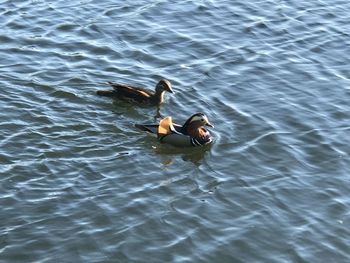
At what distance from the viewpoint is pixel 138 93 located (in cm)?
1702

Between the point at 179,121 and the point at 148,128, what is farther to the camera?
the point at 179,121

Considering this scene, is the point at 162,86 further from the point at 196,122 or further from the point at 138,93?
the point at 196,122

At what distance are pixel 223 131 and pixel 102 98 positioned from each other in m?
2.57

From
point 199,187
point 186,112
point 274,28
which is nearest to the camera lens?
point 199,187

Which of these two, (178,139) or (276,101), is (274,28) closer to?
(276,101)

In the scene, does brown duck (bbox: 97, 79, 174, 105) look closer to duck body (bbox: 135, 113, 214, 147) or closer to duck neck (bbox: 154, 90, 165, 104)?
duck neck (bbox: 154, 90, 165, 104)

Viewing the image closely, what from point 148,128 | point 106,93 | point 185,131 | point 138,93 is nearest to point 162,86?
point 138,93

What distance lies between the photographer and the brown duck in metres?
16.9

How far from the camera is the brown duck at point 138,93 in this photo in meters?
16.9

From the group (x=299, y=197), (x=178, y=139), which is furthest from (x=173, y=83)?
(x=299, y=197)

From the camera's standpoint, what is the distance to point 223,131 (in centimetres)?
1633

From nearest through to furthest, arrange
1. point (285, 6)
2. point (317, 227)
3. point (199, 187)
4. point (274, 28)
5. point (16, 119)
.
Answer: point (317, 227), point (199, 187), point (16, 119), point (274, 28), point (285, 6)

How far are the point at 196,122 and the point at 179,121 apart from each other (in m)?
1.10

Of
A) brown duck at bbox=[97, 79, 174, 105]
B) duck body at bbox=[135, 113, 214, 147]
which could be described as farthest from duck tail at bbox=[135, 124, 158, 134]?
brown duck at bbox=[97, 79, 174, 105]
